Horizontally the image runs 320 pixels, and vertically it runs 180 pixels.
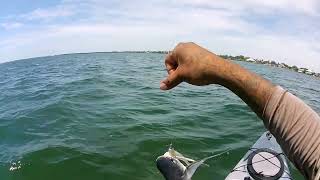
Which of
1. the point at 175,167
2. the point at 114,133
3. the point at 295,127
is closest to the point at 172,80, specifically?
the point at 295,127

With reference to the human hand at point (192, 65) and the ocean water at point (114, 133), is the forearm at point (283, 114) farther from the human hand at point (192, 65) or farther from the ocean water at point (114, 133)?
the ocean water at point (114, 133)

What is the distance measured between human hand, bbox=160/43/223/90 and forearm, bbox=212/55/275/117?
0.10 feet

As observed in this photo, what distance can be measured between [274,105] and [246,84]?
0.18 metres

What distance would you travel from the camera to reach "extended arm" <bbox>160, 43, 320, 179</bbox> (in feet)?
6.57

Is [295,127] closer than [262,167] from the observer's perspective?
→ Yes

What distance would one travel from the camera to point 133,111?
49.1 ft

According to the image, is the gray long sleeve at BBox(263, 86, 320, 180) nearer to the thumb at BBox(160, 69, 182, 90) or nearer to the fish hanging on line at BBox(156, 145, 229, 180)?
the thumb at BBox(160, 69, 182, 90)

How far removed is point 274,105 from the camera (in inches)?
81.6

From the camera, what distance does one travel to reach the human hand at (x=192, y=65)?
218 cm

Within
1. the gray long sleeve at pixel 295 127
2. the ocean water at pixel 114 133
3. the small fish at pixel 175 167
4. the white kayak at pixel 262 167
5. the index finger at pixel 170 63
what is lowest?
the ocean water at pixel 114 133

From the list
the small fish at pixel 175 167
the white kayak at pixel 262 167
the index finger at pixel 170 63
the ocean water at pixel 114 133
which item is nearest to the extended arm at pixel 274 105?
the index finger at pixel 170 63

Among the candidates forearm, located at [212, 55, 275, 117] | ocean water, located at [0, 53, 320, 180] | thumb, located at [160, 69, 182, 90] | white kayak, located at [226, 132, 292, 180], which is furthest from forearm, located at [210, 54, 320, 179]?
ocean water, located at [0, 53, 320, 180]

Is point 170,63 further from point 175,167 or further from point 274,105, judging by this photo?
point 175,167

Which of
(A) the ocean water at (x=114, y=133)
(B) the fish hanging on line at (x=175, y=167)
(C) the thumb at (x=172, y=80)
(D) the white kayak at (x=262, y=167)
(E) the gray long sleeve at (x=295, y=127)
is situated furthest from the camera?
(A) the ocean water at (x=114, y=133)
